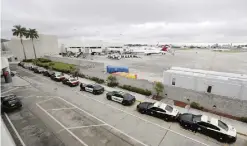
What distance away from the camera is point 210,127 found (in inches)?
415

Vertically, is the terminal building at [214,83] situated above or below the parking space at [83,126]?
above

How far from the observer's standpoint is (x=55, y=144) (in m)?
9.62

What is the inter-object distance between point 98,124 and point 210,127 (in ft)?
29.2

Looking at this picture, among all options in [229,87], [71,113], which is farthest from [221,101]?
[71,113]

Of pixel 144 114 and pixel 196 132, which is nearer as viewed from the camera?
pixel 196 132

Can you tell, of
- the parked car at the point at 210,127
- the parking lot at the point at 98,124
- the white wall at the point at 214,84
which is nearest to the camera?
the parked car at the point at 210,127

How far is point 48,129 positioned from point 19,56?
51.7 meters

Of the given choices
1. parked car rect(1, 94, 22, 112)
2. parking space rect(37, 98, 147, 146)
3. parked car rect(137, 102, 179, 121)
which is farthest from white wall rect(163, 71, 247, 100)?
parked car rect(1, 94, 22, 112)

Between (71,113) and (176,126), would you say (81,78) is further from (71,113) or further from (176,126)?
(176,126)

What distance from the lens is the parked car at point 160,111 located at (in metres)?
12.6

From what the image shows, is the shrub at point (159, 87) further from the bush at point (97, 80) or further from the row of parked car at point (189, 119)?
the bush at point (97, 80)

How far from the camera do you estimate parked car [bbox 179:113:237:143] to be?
9.91m

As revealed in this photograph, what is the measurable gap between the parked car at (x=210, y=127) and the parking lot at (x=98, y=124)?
43cm

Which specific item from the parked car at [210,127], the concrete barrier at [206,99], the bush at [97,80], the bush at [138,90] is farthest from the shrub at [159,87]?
the bush at [97,80]
